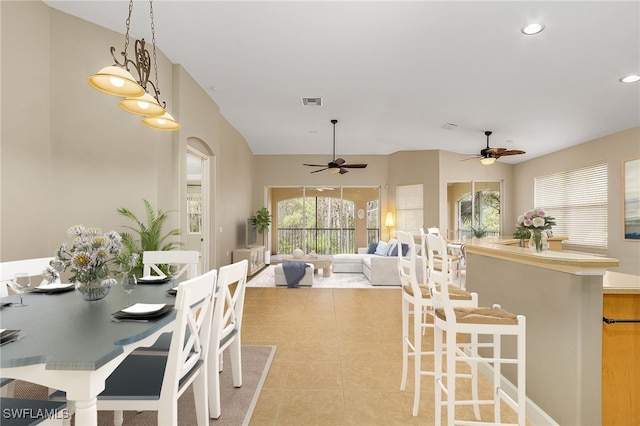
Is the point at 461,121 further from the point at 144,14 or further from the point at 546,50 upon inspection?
the point at 144,14

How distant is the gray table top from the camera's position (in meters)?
1.18

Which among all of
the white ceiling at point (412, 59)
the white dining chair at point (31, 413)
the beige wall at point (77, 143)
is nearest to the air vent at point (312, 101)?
the white ceiling at point (412, 59)

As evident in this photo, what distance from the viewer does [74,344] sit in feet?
4.30

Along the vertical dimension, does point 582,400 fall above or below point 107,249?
below

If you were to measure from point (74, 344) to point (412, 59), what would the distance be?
13.7 feet

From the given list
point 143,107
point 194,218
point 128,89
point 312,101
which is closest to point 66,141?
point 143,107

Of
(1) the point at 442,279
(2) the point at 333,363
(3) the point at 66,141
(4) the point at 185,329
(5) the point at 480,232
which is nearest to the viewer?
(4) the point at 185,329

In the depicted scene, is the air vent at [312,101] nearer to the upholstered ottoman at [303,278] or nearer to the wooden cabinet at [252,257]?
the upholstered ottoman at [303,278]

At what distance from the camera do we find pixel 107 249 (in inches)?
74.3

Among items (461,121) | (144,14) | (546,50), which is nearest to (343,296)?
(461,121)

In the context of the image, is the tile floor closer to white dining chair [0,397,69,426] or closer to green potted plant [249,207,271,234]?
white dining chair [0,397,69,426]

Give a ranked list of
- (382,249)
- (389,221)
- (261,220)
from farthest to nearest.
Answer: (389,221) < (261,220) < (382,249)

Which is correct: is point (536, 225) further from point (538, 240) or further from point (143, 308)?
point (143, 308)

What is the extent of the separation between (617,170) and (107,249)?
757cm
